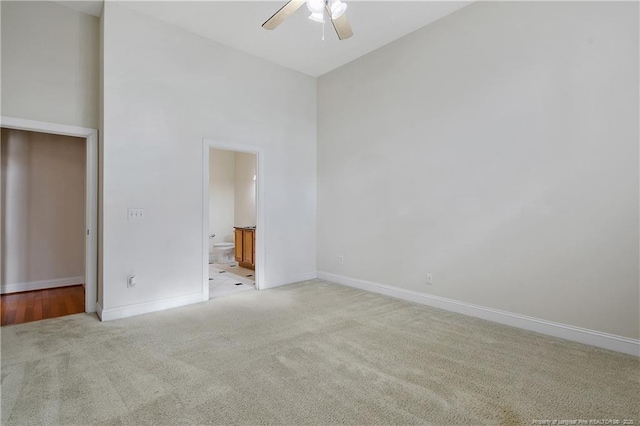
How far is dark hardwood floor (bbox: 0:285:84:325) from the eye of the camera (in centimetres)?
351

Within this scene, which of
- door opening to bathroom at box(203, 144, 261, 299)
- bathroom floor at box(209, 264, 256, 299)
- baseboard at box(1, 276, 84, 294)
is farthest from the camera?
door opening to bathroom at box(203, 144, 261, 299)

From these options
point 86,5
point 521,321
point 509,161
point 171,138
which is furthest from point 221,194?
point 521,321

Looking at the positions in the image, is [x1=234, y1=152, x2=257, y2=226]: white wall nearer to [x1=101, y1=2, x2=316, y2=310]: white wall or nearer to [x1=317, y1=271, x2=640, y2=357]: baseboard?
[x1=101, y1=2, x2=316, y2=310]: white wall

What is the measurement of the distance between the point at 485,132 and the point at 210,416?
3.50 m

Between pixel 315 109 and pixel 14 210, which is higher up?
pixel 315 109

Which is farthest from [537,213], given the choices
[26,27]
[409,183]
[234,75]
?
[26,27]

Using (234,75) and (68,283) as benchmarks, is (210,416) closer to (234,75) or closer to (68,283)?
(234,75)

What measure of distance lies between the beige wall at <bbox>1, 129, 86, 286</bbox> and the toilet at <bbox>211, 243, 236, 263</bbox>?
8.15 feet

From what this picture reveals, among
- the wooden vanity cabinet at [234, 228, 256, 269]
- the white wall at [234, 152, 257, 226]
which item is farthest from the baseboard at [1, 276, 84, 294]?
the white wall at [234, 152, 257, 226]

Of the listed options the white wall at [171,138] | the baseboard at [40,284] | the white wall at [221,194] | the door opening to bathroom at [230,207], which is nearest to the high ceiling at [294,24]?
the white wall at [171,138]

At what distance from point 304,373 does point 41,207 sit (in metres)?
4.95

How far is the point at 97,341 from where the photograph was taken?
2801 millimetres

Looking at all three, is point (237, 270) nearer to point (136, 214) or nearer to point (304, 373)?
point (136, 214)

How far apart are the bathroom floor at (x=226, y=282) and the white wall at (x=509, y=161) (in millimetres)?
1829
